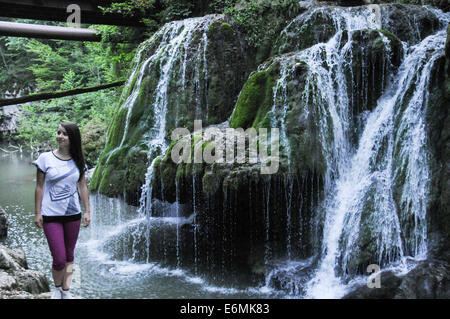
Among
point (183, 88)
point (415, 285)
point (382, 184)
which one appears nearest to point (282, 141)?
point (382, 184)

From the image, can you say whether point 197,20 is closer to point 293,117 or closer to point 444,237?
point 293,117

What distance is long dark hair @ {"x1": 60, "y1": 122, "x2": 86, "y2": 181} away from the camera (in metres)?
Result: 3.85

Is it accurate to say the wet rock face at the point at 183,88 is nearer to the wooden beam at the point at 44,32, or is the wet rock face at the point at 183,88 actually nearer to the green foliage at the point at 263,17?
the green foliage at the point at 263,17

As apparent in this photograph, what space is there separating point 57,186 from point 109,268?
145 inches

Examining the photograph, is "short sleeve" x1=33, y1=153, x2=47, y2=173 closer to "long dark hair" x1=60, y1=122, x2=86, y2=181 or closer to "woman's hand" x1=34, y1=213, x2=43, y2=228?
"long dark hair" x1=60, y1=122, x2=86, y2=181

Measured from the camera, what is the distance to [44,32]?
1183 cm

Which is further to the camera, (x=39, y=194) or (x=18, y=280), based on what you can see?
(x=18, y=280)

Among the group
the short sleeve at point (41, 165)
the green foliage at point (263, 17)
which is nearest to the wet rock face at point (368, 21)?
the green foliage at point (263, 17)

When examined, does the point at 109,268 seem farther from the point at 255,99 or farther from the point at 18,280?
the point at 255,99

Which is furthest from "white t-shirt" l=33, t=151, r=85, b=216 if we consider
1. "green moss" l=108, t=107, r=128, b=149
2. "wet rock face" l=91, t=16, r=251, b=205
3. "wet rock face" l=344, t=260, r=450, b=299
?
"green moss" l=108, t=107, r=128, b=149

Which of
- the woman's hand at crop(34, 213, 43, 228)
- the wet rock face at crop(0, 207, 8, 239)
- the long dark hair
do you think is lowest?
the wet rock face at crop(0, 207, 8, 239)

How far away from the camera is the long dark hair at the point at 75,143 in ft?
12.6

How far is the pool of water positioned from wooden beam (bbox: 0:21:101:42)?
15.7 ft

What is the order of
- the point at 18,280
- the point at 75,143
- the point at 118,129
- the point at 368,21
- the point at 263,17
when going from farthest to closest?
the point at 263,17
the point at 118,129
the point at 368,21
the point at 18,280
the point at 75,143
